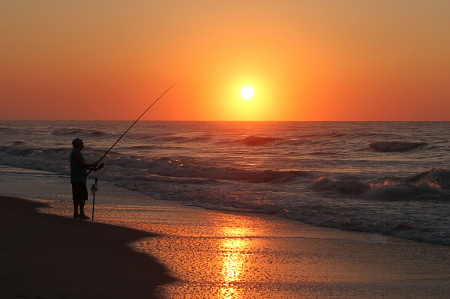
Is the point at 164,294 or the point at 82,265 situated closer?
the point at 164,294

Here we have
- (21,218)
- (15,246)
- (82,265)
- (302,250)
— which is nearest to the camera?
(82,265)

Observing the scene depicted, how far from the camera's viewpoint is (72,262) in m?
4.30

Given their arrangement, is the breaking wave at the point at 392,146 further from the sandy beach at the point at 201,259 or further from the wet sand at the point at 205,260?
the wet sand at the point at 205,260

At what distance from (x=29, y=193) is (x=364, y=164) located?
1354 cm

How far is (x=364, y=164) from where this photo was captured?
18.2m

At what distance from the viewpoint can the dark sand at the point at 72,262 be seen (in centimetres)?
352

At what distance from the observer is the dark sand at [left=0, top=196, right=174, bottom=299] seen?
11.6ft

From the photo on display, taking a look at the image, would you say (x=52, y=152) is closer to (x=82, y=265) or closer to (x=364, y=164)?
(x=364, y=164)

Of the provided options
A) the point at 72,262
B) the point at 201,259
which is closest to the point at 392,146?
the point at 201,259

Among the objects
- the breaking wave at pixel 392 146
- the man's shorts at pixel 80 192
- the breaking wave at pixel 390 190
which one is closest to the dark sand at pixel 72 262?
the man's shorts at pixel 80 192

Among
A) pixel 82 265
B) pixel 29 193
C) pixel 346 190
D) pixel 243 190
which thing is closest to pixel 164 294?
pixel 82 265

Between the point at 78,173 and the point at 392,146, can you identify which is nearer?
the point at 78,173

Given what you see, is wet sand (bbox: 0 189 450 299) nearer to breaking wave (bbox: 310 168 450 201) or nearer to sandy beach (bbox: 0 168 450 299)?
sandy beach (bbox: 0 168 450 299)

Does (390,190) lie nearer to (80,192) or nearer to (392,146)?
(80,192)
